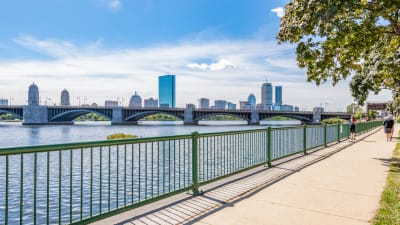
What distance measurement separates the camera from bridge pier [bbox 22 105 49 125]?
274ft

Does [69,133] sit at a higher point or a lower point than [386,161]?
lower

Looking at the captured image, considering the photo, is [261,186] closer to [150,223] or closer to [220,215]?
[220,215]

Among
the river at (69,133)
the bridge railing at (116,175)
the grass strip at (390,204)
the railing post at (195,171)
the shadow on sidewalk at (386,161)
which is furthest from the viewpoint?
the river at (69,133)

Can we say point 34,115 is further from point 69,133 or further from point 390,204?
point 390,204

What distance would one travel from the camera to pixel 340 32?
846 centimetres

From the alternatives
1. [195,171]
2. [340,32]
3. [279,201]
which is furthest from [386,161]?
[195,171]

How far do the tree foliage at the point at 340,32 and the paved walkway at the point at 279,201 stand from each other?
3.55 meters

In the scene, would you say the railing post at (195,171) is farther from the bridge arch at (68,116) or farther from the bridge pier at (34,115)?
the bridge pier at (34,115)

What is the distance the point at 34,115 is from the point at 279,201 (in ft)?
306

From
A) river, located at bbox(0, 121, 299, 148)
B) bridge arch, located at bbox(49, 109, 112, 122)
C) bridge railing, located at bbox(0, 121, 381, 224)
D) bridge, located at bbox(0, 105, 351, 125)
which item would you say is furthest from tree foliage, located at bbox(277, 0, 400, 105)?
bridge arch, located at bbox(49, 109, 112, 122)

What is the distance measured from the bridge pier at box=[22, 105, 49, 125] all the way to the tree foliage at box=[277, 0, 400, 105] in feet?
290

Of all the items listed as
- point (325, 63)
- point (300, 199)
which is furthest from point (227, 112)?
point (300, 199)

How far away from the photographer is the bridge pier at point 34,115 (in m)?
83.5

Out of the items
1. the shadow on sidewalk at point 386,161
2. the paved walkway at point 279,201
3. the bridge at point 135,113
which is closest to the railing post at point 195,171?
the paved walkway at point 279,201
